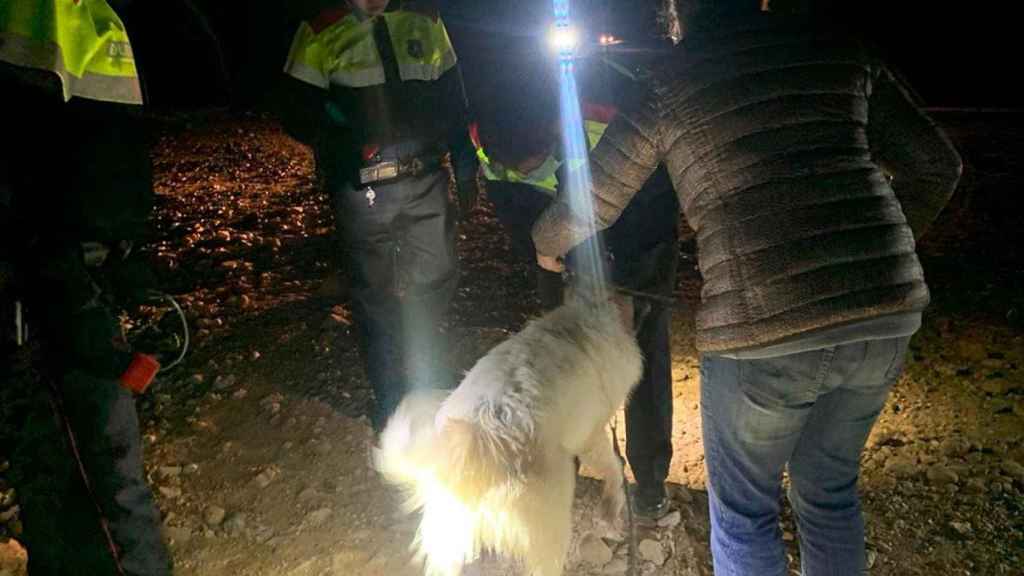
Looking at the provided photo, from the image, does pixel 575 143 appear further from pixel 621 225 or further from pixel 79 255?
pixel 79 255

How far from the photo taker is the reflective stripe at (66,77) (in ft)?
6.18

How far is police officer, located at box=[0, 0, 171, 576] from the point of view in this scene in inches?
78.3

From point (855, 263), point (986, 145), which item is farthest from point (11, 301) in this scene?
point (986, 145)

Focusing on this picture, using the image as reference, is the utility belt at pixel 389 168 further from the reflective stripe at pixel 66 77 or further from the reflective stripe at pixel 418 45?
the reflective stripe at pixel 66 77

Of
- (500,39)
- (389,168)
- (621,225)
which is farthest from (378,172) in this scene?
(500,39)

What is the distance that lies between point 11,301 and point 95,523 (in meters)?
0.89

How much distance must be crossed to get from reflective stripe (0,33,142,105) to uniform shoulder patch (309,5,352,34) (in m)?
0.98

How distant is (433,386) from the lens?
3.59 m

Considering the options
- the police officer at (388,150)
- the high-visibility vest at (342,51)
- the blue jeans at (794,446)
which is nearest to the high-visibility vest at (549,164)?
the police officer at (388,150)

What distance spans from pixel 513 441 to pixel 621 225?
109 cm

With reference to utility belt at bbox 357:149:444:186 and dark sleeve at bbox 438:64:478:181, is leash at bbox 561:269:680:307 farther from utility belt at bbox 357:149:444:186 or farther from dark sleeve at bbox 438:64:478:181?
dark sleeve at bbox 438:64:478:181

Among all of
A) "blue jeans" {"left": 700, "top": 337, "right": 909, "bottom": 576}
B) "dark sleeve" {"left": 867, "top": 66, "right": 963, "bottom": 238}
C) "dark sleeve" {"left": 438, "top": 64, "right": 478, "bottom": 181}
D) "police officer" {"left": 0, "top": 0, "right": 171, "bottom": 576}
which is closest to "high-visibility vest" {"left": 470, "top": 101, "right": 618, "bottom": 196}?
"dark sleeve" {"left": 438, "top": 64, "right": 478, "bottom": 181}

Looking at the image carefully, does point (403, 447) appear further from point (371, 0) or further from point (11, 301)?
point (371, 0)

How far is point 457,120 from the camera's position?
336 centimetres
